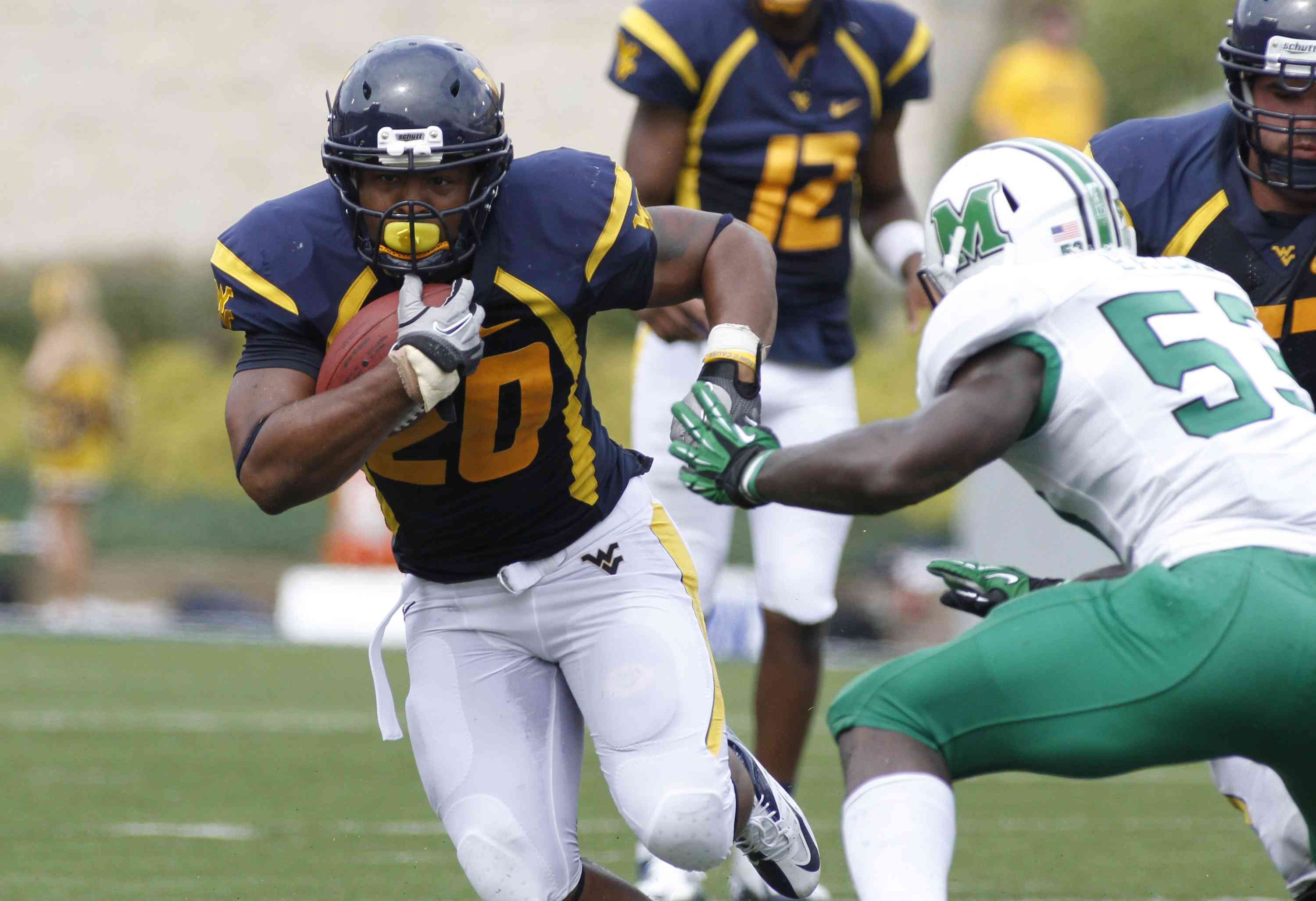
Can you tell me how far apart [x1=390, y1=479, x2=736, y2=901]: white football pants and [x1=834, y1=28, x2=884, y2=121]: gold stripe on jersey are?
1595mm

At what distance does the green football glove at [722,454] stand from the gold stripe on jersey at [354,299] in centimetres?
57

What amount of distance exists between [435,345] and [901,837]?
100 centimetres

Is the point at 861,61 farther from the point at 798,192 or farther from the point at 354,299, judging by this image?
the point at 354,299

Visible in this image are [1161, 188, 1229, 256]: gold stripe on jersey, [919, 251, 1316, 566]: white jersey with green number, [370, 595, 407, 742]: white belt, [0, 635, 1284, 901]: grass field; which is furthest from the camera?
[0, 635, 1284, 901]: grass field

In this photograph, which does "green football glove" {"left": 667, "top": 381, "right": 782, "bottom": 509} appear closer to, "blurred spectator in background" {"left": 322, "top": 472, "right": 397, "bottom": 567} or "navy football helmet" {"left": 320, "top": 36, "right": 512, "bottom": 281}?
"navy football helmet" {"left": 320, "top": 36, "right": 512, "bottom": 281}

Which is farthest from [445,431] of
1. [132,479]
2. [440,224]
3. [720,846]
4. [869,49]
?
[132,479]

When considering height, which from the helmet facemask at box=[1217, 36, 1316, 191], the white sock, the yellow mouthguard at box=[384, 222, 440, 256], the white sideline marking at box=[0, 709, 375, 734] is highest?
the helmet facemask at box=[1217, 36, 1316, 191]

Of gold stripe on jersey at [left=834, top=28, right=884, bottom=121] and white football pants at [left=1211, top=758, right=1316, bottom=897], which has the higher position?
gold stripe on jersey at [left=834, top=28, right=884, bottom=121]

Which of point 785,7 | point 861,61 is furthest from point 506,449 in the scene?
point 861,61

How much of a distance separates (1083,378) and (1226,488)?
245 millimetres

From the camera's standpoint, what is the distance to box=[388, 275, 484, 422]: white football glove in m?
2.86

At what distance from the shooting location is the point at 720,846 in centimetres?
322

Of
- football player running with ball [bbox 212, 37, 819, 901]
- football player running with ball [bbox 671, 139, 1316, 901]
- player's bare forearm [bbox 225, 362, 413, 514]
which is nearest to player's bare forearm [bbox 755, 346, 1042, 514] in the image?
football player running with ball [bbox 671, 139, 1316, 901]

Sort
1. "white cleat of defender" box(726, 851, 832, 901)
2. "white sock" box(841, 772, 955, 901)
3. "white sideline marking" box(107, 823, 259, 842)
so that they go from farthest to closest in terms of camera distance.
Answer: "white sideline marking" box(107, 823, 259, 842)
"white cleat of defender" box(726, 851, 832, 901)
"white sock" box(841, 772, 955, 901)
